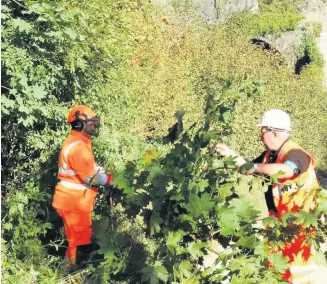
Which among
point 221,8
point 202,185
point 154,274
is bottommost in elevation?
point 154,274

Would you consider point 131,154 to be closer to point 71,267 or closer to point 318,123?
point 71,267

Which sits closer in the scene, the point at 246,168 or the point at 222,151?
the point at 246,168

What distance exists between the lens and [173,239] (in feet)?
9.52

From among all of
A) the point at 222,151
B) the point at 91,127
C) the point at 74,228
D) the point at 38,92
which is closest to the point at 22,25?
the point at 38,92

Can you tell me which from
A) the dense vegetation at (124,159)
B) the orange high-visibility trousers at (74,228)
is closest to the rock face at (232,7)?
the dense vegetation at (124,159)

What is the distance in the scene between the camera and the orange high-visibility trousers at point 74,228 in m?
5.35

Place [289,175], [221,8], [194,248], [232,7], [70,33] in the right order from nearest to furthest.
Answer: [194,248]
[289,175]
[70,33]
[221,8]
[232,7]

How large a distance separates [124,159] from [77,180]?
72.0 inches

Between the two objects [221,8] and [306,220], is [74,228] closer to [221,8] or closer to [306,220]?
[306,220]

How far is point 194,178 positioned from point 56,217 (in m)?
3.34

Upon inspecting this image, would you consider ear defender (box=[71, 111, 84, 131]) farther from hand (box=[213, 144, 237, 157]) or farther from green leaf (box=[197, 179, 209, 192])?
green leaf (box=[197, 179, 209, 192])

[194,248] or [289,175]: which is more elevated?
[289,175]

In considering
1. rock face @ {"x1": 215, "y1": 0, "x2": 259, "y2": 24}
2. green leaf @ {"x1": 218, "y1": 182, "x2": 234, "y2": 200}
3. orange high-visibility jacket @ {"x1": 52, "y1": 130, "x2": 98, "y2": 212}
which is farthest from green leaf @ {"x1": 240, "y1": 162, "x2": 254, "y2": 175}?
rock face @ {"x1": 215, "y1": 0, "x2": 259, "y2": 24}

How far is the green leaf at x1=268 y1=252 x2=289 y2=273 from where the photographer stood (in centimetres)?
313
